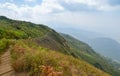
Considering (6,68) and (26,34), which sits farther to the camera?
(26,34)

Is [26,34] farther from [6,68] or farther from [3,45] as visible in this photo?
[6,68]

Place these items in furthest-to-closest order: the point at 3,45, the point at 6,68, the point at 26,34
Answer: the point at 26,34
the point at 3,45
the point at 6,68

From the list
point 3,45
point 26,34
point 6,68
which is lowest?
point 26,34

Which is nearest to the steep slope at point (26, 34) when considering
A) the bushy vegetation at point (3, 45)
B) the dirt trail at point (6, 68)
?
the bushy vegetation at point (3, 45)

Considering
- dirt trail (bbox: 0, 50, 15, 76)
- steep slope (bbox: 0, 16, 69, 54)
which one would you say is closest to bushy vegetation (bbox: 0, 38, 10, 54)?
dirt trail (bbox: 0, 50, 15, 76)

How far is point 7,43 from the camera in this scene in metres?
25.0

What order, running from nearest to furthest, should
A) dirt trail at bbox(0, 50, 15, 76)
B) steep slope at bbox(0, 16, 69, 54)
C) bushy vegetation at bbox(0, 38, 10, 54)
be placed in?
1. dirt trail at bbox(0, 50, 15, 76)
2. bushy vegetation at bbox(0, 38, 10, 54)
3. steep slope at bbox(0, 16, 69, 54)

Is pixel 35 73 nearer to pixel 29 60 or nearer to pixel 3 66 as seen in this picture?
pixel 29 60

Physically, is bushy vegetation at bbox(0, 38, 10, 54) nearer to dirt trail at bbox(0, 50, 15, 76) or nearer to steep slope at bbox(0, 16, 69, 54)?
dirt trail at bbox(0, 50, 15, 76)

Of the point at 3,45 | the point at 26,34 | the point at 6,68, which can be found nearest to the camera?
the point at 6,68

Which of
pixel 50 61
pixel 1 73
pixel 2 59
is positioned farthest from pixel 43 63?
pixel 2 59

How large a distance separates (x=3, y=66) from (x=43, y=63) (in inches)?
129

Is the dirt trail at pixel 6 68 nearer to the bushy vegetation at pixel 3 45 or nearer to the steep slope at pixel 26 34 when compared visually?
the bushy vegetation at pixel 3 45

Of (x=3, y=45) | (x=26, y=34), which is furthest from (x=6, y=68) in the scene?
(x=26, y=34)
